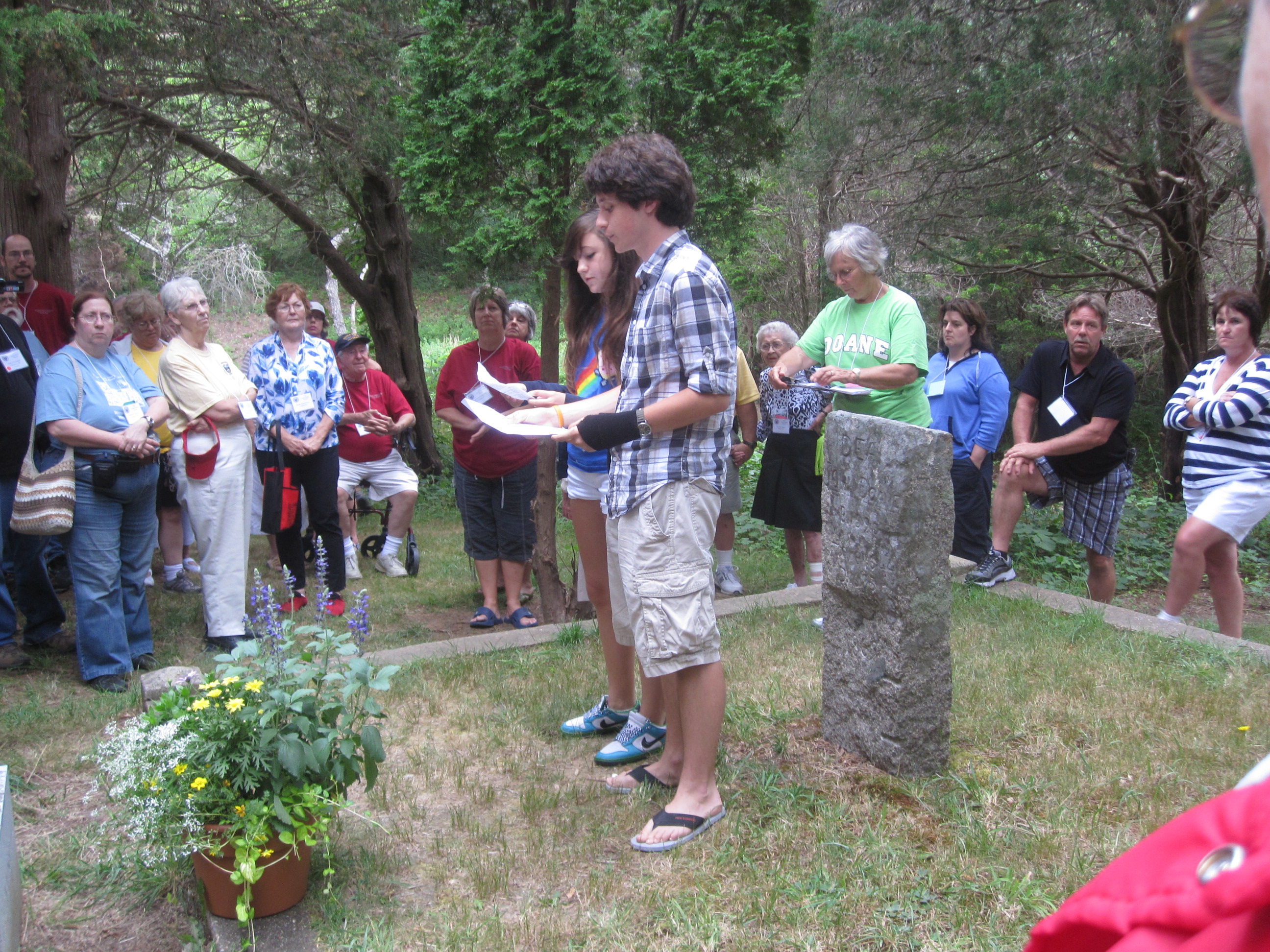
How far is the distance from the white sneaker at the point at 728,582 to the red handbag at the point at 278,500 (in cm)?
302

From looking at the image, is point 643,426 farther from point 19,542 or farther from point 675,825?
point 19,542

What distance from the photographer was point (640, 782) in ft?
11.4

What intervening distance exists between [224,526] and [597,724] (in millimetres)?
2882

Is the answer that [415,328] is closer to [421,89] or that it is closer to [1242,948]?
[421,89]

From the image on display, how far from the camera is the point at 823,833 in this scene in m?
3.03

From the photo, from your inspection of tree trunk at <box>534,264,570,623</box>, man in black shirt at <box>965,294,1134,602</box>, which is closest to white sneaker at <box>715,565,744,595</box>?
tree trunk at <box>534,264,570,623</box>

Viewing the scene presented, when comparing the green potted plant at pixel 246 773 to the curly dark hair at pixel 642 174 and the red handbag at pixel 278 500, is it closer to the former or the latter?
the curly dark hair at pixel 642 174

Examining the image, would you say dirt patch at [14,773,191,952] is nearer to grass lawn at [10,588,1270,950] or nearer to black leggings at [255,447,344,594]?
grass lawn at [10,588,1270,950]

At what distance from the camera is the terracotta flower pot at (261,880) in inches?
104

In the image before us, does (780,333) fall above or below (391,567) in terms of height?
above

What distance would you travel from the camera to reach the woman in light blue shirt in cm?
637

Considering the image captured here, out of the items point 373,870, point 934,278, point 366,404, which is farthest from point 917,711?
point 934,278

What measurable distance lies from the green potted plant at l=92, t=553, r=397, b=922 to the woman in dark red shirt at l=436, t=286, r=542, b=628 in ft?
11.7

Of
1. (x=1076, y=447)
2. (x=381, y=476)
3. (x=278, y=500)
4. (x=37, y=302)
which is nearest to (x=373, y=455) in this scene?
(x=381, y=476)
